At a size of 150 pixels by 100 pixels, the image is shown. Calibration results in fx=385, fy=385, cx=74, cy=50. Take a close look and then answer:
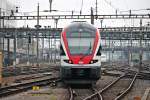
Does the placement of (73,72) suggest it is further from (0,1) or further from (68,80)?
(0,1)

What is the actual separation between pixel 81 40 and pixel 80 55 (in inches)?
36.9

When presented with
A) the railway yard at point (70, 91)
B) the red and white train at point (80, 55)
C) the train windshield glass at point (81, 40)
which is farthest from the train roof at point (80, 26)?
the railway yard at point (70, 91)

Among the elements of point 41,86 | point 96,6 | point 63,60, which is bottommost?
point 41,86

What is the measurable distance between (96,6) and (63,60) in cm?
4348

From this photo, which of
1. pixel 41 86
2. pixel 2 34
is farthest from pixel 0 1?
pixel 41 86

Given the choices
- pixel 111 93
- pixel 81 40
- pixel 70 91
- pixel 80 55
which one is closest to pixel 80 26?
pixel 81 40

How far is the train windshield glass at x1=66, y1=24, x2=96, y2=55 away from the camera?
19.3 m

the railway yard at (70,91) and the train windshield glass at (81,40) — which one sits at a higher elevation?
the train windshield glass at (81,40)

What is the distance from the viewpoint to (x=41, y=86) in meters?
20.3

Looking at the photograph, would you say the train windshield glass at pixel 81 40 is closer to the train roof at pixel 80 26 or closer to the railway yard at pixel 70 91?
the train roof at pixel 80 26

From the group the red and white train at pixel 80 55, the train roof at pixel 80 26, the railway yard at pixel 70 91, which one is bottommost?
the railway yard at pixel 70 91

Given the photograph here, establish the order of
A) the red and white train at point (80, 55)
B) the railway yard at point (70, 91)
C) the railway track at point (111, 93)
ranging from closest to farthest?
the railway track at point (111, 93), the railway yard at point (70, 91), the red and white train at point (80, 55)

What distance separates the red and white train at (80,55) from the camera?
747 inches

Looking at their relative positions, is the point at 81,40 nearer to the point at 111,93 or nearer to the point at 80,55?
the point at 80,55
